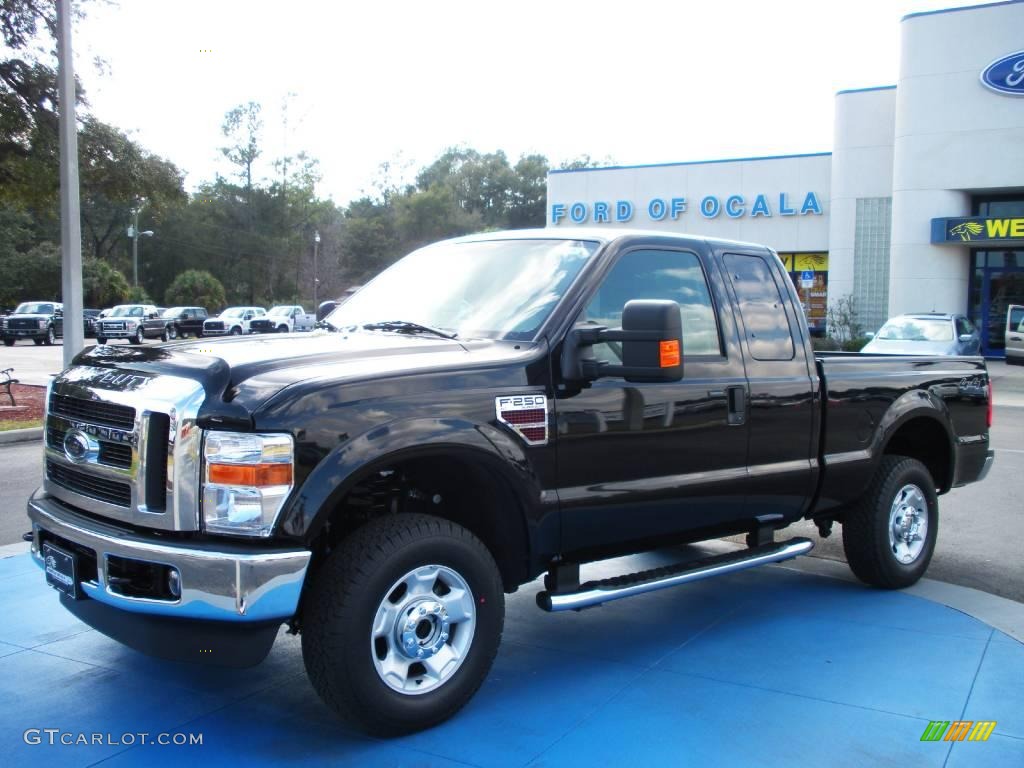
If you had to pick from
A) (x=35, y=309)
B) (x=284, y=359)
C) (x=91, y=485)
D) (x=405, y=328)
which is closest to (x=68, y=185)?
(x=405, y=328)

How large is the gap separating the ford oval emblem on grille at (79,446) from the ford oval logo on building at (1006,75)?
27946 millimetres

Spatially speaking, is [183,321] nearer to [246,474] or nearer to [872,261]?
[872,261]

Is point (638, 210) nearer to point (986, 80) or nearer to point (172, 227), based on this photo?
point (986, 80)

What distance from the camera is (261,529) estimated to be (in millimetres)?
3322

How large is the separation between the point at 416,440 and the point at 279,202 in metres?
72.7

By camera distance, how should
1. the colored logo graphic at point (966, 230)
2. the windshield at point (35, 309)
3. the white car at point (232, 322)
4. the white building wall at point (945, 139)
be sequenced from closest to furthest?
the white building wall at point (945, 139) < the colored logo graphic at point (966, 230) < the windshield at point (35, 309) < the white car at point (232, 322)

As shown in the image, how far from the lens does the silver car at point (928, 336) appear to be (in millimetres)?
20609

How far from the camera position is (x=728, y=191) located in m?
33.2

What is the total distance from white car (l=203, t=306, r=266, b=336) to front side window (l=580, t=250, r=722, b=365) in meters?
38.2

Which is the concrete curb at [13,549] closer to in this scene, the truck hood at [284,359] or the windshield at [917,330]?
the truck hood at [284,359]

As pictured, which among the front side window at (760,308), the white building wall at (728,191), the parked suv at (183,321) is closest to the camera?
the front side window at (760,308)

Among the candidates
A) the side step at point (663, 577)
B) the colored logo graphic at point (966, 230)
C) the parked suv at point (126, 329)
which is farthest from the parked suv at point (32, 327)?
the side step at point (663, 577)

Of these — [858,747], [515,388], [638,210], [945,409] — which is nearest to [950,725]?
[858,747]

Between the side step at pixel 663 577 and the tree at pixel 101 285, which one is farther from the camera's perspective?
the tree at pixel 101 285
